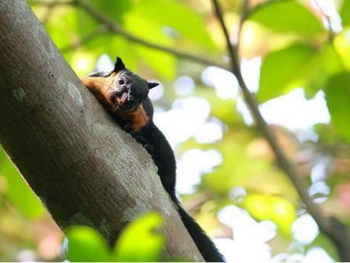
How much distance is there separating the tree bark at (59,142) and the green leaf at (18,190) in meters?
0.98

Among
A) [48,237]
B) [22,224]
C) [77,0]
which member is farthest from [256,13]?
[22,224]

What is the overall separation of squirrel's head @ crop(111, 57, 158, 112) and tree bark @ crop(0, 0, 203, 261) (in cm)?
51

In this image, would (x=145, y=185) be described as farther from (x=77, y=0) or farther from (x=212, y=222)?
(x=212, y=222)

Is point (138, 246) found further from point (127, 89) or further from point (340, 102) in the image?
point (340, 102)

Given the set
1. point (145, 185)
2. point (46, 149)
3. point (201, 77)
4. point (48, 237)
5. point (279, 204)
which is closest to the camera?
point (46, 149)

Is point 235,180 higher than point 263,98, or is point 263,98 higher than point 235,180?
point 263,98

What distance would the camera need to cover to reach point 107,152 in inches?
71.1

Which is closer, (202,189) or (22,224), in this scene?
(202,189)

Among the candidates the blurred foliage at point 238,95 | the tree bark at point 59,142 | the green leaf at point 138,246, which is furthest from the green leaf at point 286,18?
the green leaf at point 138,246

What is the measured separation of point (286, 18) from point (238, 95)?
1.81m

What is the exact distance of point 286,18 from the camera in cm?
265

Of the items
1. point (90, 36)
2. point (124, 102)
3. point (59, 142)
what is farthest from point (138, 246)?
point (90, 36)

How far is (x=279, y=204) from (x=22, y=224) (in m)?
1.80

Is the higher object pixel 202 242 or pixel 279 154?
pixel 279 154
